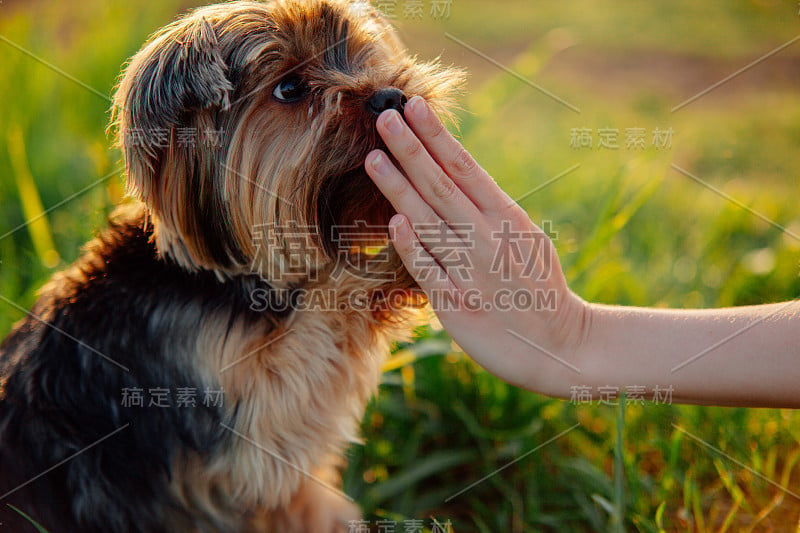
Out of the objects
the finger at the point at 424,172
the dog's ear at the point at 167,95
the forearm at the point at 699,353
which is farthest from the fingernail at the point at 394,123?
the forearm at the point at 699,353

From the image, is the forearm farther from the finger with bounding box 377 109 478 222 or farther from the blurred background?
the finger with bounding box 377 109 478 222

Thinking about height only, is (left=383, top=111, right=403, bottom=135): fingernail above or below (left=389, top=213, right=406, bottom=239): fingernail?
above

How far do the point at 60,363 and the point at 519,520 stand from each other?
1593 mm

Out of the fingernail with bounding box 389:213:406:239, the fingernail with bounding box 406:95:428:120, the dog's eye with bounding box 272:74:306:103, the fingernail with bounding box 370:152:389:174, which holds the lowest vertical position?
the fingernail with bounding box 389:213:406:239

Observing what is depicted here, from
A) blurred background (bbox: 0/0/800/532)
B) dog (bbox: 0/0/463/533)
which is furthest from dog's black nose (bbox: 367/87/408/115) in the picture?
blurred background (bbox: 0/0/800/532)

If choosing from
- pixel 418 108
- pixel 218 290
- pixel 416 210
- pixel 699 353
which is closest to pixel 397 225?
pixel 416 210

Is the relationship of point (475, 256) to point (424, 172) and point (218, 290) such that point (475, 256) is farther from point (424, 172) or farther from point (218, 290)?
point (218, 290)

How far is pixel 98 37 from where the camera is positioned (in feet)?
14.8

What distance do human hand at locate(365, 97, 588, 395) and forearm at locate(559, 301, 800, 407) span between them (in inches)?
2.9

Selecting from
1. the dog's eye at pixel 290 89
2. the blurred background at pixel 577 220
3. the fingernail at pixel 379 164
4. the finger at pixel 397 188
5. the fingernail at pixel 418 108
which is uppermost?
the dog's eye at pixel 290 89

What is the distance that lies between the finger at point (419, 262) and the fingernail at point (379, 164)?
→ 0.43ft

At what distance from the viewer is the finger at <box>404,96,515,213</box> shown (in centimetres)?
159

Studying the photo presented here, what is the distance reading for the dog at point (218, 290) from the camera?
5.72 ft

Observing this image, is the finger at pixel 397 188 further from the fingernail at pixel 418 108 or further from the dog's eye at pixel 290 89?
the dog's eye at pixel 290 89
